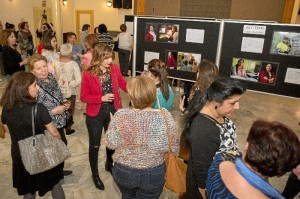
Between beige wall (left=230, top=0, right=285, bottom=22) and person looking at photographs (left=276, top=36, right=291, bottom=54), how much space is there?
730cm

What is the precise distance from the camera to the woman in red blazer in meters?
2.73

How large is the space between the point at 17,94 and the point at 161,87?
1.41 m

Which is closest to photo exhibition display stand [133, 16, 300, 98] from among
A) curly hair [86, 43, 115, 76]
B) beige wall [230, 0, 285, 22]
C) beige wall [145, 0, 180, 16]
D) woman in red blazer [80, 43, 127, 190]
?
woman in red blazer [80, 43, 127, 190]

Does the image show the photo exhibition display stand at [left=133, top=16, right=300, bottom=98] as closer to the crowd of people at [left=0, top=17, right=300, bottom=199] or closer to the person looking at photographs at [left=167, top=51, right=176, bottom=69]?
the person looking at photographs at [left=167, top=51, right=176, bottom=69]

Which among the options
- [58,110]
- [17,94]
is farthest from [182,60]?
[17,94]

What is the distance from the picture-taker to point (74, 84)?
12.3ft

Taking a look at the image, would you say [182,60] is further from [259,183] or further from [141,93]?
[259,183]

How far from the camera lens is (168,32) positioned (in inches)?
160

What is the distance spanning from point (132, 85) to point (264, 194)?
106 centimetres

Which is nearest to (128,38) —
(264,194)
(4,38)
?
(4,38)

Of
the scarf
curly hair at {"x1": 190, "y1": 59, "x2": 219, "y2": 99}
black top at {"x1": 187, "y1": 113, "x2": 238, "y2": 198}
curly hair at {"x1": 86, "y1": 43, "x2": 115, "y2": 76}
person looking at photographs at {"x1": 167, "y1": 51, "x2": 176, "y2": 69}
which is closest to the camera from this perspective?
the scarf

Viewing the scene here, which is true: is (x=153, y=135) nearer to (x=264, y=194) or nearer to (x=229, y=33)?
(x=264, y=194)

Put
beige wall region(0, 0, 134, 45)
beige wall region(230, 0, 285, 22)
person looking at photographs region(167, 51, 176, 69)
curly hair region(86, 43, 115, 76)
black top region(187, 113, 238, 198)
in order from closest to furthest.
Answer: black top region(187, 113, 238, 198) → curly hair region(86, 43, 115, 76) → person looking at photographs region(167, 51, 176, 69) → beige wall region(230, 0, 285, 22) → beige wall region(0, 0, 134, 45)

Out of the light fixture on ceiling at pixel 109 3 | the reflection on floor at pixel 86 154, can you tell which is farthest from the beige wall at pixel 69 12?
the reflection on floor at pixel 86 154
